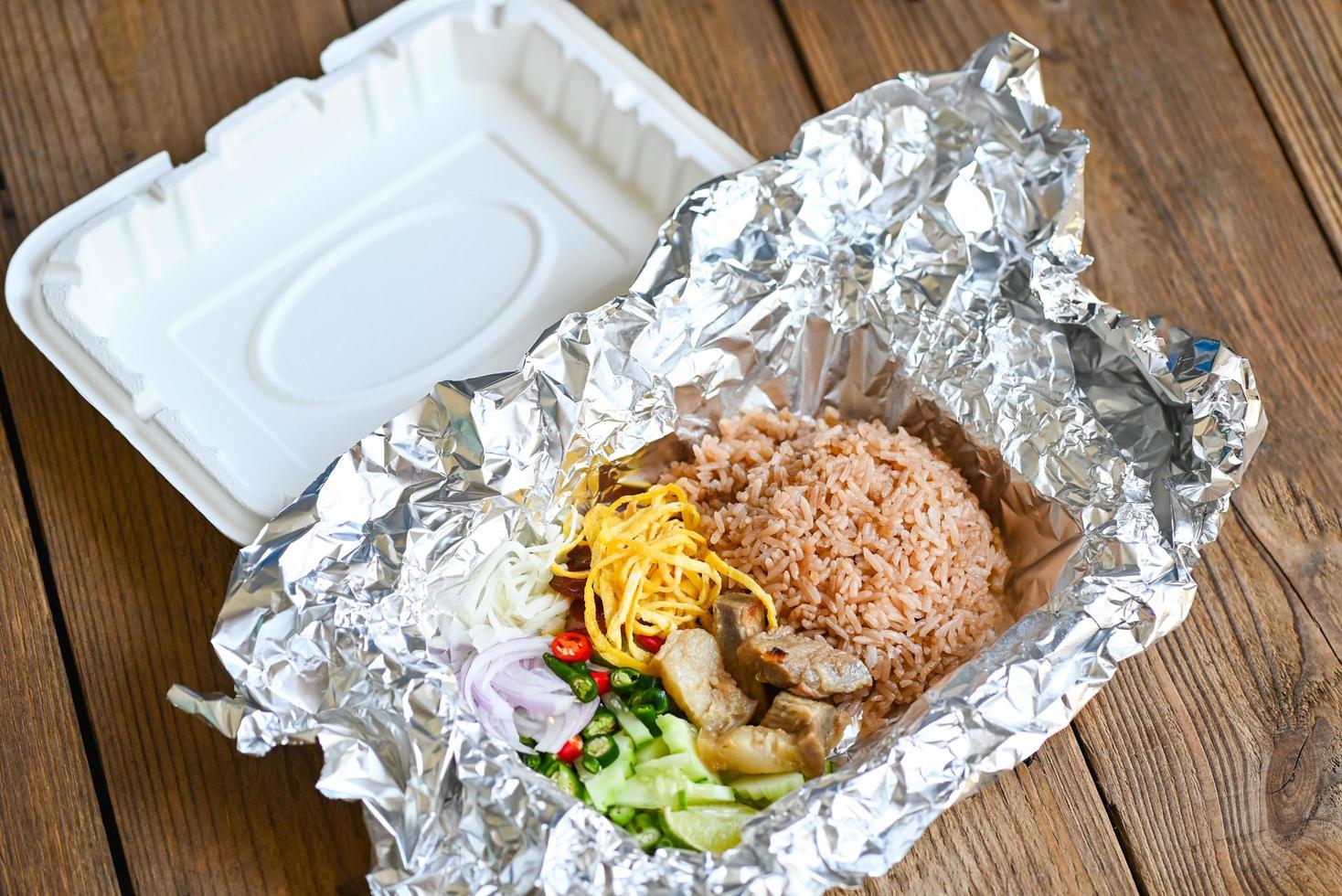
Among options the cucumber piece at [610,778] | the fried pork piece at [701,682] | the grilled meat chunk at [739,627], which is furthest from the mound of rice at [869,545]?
the cucumber piece at [610,778]

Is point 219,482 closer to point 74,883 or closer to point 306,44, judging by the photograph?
point 74,883

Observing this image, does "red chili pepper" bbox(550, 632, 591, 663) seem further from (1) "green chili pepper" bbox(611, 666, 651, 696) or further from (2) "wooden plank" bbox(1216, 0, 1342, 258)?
(2) "wooden plank" bbox(1216, 0, 1342, 258)

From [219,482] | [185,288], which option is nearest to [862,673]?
[219,482]

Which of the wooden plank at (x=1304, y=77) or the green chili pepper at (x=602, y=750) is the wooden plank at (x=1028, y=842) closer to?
the green chili pepper at (x=602, y=750)

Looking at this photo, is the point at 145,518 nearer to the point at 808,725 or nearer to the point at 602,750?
the point at 602,750

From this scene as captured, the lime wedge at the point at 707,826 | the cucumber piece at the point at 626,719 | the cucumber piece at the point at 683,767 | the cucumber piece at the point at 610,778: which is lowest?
the lime wedge at the point at 707,826

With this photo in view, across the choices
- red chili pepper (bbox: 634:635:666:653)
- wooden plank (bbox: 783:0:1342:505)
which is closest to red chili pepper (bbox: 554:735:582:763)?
red chili pepper (bbox: 634:635:666:653)

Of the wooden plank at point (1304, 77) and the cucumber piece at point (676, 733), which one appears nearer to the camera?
the cucumber piece at point (676, 733)
